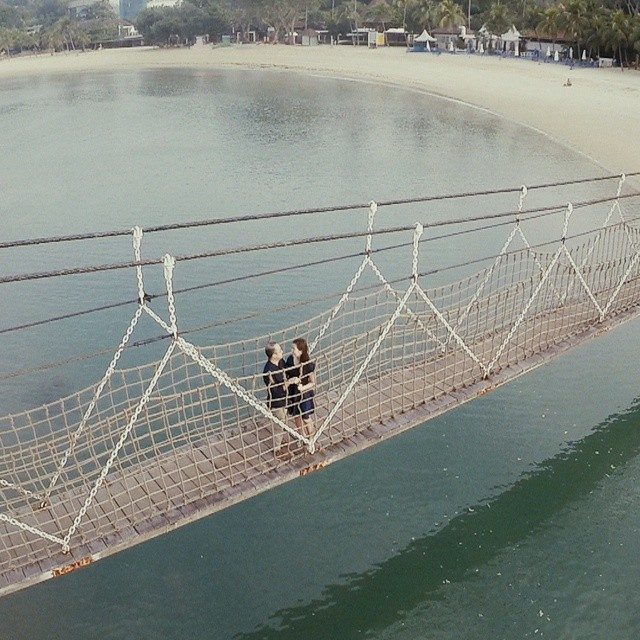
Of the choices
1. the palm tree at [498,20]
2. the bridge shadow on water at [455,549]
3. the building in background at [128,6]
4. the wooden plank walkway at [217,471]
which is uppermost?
the building in background at [128,6]

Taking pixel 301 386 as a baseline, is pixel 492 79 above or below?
above

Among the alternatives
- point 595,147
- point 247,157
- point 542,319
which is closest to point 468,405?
point 542,319

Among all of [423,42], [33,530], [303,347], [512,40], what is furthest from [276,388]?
[423,42]

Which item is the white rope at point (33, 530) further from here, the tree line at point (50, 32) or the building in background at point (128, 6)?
the building in background at point (128, 6)

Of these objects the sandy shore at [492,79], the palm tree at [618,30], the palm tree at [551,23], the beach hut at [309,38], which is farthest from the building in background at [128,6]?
the palm tree at [618,30]

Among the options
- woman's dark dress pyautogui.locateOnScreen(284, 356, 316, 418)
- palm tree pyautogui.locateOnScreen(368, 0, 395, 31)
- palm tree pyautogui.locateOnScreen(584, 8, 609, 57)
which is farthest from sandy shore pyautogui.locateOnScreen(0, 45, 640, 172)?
woman's dark dress pyautogui.locateOnScreen(284, 356, 316, 418)

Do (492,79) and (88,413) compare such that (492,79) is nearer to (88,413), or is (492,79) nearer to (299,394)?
(299,394)

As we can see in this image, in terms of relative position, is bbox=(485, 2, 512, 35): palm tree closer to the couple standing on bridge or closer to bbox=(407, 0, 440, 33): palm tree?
bbox=(407, 0, 440, 33): palm tree
